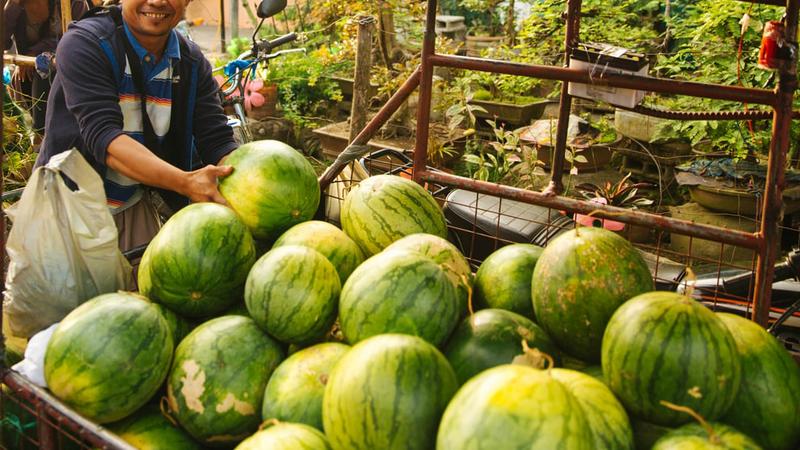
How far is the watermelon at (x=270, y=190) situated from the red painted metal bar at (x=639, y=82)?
747 mm

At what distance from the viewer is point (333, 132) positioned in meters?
7.73

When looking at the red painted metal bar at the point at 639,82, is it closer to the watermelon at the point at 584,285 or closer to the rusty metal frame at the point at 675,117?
the rusty metal frame at the point at 675,117

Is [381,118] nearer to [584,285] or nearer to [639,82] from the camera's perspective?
[639,82]

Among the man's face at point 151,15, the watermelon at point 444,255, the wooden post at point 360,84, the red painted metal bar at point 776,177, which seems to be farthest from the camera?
the wooden post at point 360,84

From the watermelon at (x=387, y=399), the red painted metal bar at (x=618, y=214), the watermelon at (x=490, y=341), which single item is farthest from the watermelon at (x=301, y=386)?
the red painted metal bar at (x=618, y=214)

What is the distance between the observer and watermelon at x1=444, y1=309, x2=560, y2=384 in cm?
180

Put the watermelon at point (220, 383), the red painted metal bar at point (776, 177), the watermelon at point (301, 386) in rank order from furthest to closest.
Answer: the red painted metal bar at point (776, 177)
the watermelon at point (220, 383)
the watermelon at point (301, 386)

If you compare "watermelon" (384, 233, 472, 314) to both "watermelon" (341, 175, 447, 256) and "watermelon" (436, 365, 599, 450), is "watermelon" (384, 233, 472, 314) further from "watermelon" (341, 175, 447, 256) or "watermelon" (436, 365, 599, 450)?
"watermelon" (436, 365, 599, 450)

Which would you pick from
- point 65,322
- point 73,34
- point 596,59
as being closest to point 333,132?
point 73,34

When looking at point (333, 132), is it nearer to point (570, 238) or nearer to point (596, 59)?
point (596, 59)

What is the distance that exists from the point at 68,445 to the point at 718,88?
2209 mm

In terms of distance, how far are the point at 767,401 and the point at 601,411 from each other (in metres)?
0.43

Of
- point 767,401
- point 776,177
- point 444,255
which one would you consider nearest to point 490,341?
point 444,255

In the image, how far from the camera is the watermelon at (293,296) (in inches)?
77.2
